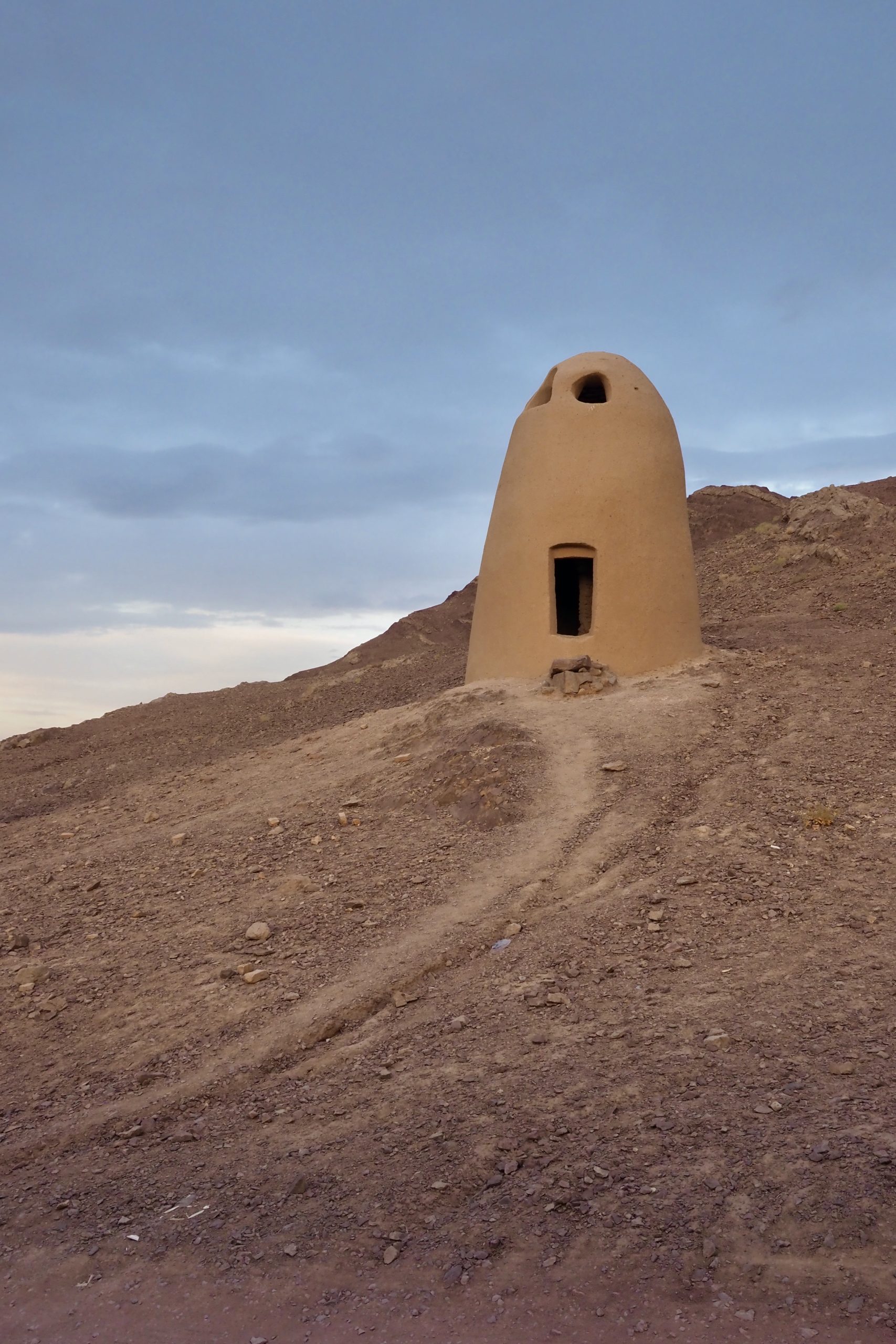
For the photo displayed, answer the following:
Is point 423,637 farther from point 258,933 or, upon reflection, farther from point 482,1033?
point 482,1033

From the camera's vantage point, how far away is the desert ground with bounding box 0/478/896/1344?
336 cm

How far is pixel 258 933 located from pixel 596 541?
21.6 feet

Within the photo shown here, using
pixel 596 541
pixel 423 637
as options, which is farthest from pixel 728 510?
pixel 596 541

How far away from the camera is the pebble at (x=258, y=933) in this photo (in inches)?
267

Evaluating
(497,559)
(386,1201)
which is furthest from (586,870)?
(497,559)

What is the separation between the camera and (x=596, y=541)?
11.6 m

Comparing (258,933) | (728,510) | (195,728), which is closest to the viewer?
(258,933)

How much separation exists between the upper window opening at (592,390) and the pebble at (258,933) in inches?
324

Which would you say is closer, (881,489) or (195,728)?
(195,728)

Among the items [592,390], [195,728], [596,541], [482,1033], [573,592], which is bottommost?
[482,1033]

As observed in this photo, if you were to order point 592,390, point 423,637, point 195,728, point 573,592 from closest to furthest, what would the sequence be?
point 592,390 < point 573,592 < point 195,728 < point 423,637

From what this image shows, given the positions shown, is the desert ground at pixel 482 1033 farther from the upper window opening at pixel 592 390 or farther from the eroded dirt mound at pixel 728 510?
the eroded dirt mound at pixel 728 510

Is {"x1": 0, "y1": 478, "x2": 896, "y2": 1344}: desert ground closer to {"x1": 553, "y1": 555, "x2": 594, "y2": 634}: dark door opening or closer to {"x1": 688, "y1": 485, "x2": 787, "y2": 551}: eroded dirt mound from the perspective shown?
{"x1": 553, "y1": 555, "x2": 594, "y2": 634}: dark door opening

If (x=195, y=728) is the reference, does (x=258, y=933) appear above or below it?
below
